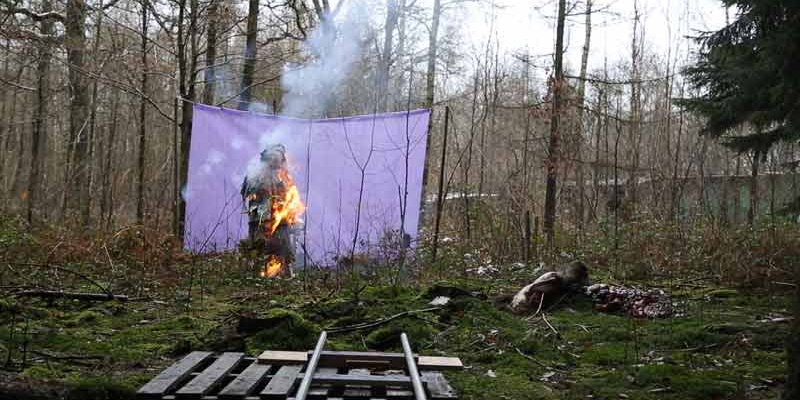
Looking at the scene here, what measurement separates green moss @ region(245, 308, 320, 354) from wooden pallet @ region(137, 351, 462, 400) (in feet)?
1.78

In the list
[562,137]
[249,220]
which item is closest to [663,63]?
[562,137]

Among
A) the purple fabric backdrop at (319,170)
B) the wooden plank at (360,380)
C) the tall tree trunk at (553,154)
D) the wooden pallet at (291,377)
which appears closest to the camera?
the wooden pallet at (291,377)

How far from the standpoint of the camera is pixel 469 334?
6.67 metres

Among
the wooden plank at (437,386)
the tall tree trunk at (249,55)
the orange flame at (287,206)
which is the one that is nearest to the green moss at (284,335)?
the wooden plank at (437,386)

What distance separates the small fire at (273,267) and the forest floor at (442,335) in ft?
2.80

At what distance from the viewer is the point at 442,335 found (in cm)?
669

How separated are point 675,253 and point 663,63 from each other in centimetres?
1312

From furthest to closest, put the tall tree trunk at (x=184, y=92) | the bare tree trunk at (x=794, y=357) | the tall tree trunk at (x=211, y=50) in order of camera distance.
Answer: the tall tree trunk at (x=211, y=50)
the tall tree trunk at (x=184, y=92)
the bare tree trunk at (x=794, y=357)

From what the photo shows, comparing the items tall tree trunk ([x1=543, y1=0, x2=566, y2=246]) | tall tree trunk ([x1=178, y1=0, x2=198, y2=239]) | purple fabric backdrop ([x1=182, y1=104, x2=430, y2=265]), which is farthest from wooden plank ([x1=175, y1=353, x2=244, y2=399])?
tall tree trunk ([x1=543, y1=0, x2=566, y2=246])

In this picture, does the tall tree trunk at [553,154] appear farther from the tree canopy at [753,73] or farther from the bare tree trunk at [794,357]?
the bare tree trunk at [794,357]

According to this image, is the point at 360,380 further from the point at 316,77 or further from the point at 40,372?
the point at 316,77

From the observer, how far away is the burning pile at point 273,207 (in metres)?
10.4

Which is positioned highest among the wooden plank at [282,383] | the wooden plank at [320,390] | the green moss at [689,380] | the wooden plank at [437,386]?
the green moss at [689,380]

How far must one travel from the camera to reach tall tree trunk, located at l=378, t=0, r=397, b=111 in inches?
782
